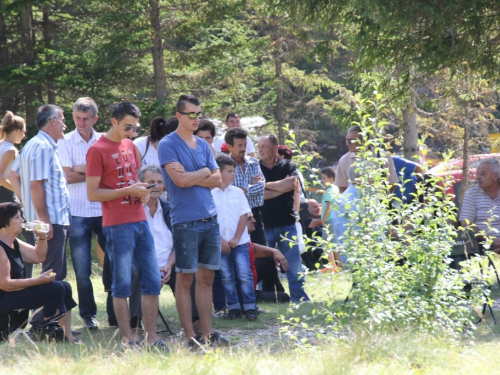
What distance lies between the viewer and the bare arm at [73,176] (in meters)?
7.45

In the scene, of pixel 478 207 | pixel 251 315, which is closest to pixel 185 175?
pixel 251 315

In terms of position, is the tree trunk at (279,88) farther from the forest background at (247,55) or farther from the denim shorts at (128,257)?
the denim shorts at (128,257)

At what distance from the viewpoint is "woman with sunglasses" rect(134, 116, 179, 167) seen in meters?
7.86

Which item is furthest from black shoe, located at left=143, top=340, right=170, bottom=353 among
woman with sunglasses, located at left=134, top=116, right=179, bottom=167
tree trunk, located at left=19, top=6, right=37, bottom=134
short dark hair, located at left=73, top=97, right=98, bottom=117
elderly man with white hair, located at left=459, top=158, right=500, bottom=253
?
tree trunk, located at left=19, top=6, right=37, bottom=134

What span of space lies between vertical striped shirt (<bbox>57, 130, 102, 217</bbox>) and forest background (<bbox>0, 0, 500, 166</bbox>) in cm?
336

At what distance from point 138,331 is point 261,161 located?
310 cm

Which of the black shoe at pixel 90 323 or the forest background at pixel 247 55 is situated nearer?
the black shoe at pixel 90 323

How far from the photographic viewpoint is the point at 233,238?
26.0 feet

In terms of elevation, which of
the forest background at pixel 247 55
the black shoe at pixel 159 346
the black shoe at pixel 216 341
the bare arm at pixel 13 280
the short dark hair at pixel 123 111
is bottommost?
the black shoe at pixel 216 341

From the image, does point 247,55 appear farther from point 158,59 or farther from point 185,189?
point 185,189

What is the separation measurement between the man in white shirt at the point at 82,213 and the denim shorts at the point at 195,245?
1482mm

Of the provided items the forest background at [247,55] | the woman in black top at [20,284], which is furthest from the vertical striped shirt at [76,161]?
the forest background at [247,55]

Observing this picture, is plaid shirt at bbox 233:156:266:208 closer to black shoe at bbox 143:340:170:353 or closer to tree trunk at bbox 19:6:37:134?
black shoe at bbox 143:340:170:353

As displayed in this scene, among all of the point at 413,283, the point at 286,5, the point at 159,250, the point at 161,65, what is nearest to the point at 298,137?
the point at 161,65
